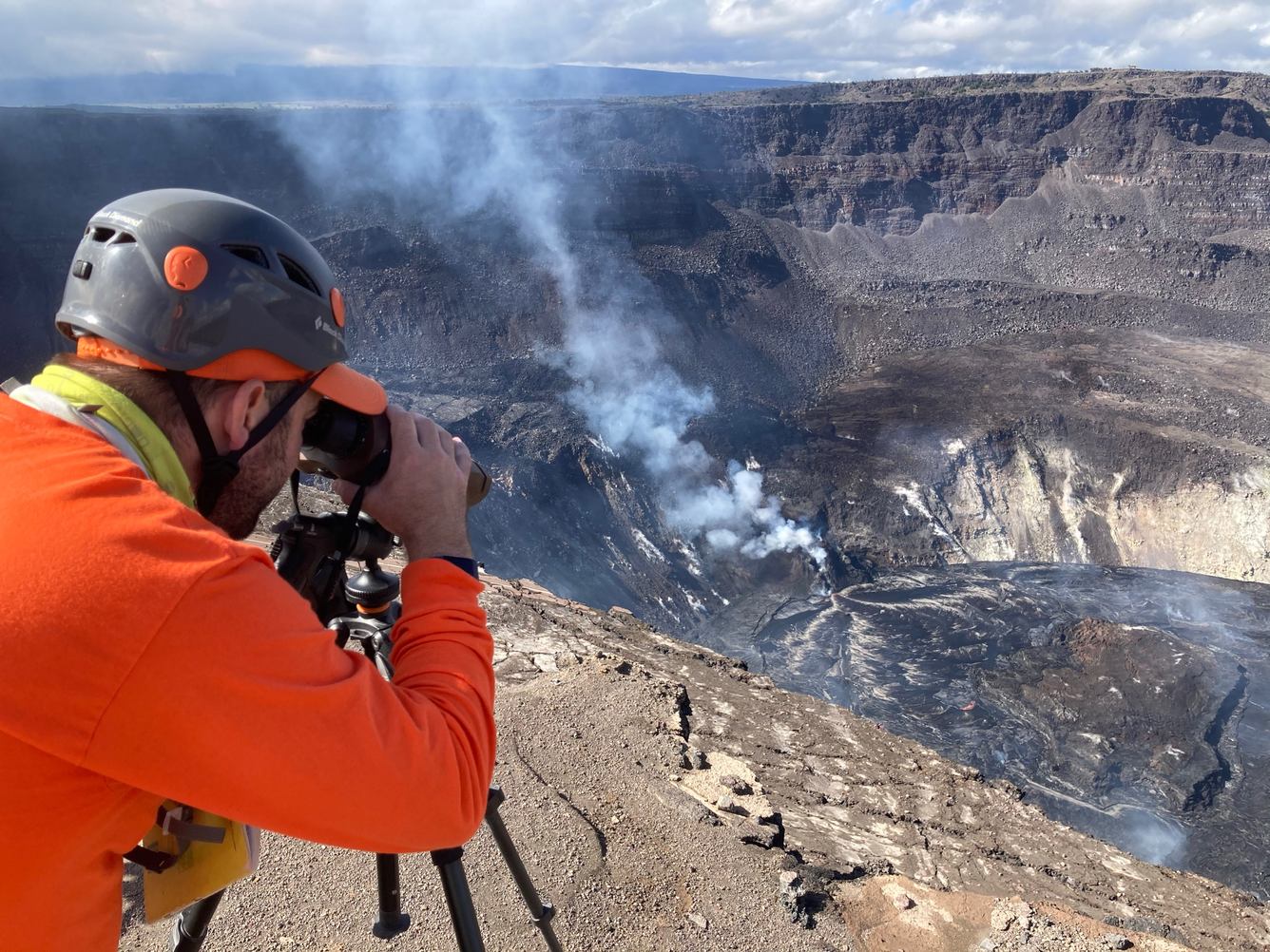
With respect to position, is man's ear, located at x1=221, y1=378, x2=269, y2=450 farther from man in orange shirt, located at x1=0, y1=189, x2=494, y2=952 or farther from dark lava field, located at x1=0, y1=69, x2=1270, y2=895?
dark lava field, located at x1=0, y1=69, x2=1270, y2=895

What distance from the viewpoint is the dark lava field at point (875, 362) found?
21.2 metres

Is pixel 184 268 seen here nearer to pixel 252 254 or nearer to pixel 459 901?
pixel 252 254

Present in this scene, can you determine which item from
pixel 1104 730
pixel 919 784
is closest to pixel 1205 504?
pixel 1104 730

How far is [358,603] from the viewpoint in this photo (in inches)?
79.7

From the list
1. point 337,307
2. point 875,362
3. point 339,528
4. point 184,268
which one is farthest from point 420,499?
point 875,362

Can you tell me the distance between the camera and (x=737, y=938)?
161 inches

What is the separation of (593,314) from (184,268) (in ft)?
114

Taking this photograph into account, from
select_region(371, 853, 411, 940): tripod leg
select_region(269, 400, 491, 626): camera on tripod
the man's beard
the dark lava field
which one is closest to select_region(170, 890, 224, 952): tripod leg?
select_region(371, 853, 411, 940): tripod leg

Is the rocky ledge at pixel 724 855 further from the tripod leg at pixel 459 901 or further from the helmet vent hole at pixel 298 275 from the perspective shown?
the helmet vent hole at pixel 298 275

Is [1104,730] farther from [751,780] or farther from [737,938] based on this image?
[737,938]

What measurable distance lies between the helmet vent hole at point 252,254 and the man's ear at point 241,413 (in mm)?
254

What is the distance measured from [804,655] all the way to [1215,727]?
9837mm

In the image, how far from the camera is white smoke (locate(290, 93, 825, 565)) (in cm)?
2856

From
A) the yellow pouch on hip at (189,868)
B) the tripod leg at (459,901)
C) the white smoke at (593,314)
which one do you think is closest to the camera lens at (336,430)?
the yellow pouch on hip at (189,868)
